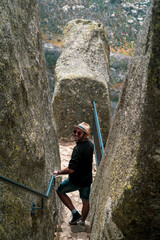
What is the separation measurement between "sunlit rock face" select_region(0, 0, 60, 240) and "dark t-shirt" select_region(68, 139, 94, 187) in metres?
0.39

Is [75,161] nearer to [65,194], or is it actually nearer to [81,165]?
[81,165]

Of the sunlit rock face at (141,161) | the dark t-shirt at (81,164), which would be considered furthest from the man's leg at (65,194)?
the sunlit rock face at (141,161)

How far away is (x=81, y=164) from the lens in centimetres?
305

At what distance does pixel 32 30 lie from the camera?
129 inches

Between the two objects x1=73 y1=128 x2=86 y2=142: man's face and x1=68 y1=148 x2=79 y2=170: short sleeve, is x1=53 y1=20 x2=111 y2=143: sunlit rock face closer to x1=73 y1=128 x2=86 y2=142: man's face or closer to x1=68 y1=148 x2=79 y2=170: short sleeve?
x1=73 y1=128 x2=86 y2=142: man's face

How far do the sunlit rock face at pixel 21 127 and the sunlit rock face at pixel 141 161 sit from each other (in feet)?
2.70

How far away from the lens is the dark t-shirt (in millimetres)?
3002

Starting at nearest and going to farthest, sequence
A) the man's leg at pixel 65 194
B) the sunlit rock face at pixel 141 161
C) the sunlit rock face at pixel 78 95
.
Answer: the sunlit rock face at pixel 141 161 → the man's leg at pixel 65 194 → the sunlit rock face at pixel 78 95

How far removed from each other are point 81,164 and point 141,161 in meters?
1.47

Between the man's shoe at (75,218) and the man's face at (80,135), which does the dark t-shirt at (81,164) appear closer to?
the man's face at (80,135)

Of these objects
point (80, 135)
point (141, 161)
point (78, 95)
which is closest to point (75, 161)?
point (80, 135)

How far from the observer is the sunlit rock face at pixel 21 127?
199 centimetres

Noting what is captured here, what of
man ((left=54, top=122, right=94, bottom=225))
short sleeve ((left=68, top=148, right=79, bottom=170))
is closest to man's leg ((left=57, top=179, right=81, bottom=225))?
man ((left=54, top=122, right=94, bottom=225))

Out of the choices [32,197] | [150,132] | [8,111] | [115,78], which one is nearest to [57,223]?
[32,197]
